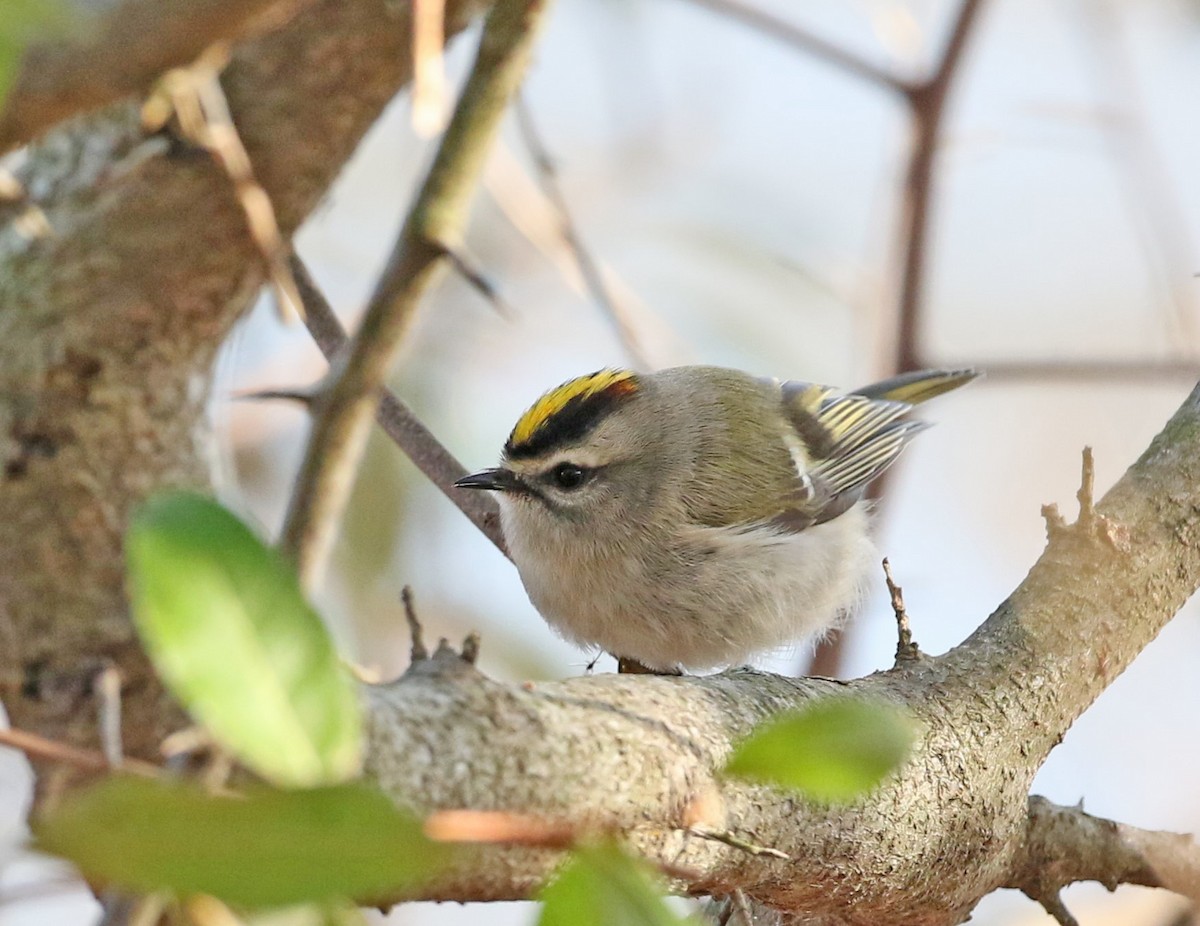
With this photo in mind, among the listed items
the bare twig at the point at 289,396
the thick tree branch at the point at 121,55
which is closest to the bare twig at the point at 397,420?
the bare twig at the point at 289,396

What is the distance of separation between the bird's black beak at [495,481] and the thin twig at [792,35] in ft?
4.19

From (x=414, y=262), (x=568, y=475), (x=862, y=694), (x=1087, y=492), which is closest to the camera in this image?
(x=862, y=694)

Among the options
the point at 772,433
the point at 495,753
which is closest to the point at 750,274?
the point at 772,433

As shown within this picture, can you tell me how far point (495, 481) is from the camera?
270 centimetres

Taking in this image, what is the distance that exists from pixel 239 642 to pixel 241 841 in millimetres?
119

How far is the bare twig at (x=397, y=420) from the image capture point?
2.22 m

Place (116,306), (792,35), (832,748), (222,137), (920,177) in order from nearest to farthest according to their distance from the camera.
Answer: (832,748) < (222,137) < (116,306) < (792,35) < (920,177)

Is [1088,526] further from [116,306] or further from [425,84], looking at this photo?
[116,306]

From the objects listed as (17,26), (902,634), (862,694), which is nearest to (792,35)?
(902,634)

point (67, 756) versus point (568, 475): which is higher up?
point (568, 475)

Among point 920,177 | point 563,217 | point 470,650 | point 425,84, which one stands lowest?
point 470,650

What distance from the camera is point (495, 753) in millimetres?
1066

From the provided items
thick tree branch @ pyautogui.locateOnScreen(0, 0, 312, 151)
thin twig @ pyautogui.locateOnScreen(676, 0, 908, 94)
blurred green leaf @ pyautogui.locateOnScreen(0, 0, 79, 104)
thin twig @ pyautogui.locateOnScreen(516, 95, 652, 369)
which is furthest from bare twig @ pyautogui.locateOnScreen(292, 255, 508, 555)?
thin twig @ pyautogui.locateOnScreen(676, 0, 908, 94)

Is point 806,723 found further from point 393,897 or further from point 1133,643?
point 1133,643
